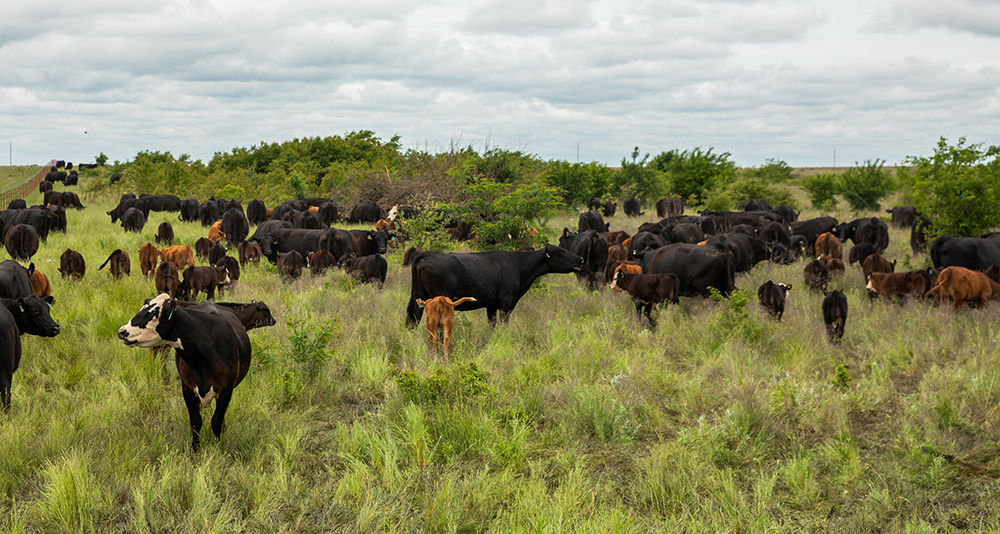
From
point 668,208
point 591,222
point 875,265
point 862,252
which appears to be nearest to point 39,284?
point 875,265

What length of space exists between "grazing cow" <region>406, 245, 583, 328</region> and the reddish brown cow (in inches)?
436

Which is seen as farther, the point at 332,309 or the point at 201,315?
the point at 332,309

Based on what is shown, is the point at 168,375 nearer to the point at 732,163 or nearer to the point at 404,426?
the point at 404,426

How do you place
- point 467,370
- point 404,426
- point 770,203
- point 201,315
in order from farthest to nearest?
point 770,203 → point 467,370 → point 404,426 → point 201,315

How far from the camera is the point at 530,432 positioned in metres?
6.61

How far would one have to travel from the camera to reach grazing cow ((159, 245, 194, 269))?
580 inches

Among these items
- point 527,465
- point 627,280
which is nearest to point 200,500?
point 527,465

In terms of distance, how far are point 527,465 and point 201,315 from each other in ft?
10.4

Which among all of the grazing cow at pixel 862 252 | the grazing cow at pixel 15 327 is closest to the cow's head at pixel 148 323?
the grazing cow at pixel 15 327

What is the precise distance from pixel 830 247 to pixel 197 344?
18417 millimetres

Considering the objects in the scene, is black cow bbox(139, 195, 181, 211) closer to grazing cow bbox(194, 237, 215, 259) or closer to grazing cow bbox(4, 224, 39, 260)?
grazing cow bbox(4, 224, 39, 260)

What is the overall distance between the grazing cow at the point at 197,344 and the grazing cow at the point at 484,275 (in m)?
4.57

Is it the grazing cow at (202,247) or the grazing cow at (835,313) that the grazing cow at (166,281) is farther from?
the grazing cow at (835,313)

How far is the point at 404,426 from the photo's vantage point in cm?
665
